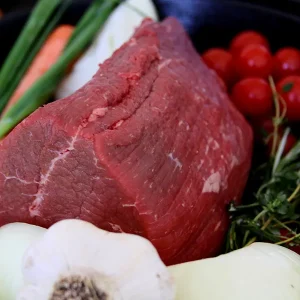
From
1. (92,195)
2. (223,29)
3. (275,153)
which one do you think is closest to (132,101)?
(92,195)

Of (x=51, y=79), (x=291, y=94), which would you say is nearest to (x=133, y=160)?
(x=51, y=79)

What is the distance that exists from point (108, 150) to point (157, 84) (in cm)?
26

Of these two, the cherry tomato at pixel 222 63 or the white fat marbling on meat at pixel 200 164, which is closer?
the white fat marbling on meat at pixel 200 164

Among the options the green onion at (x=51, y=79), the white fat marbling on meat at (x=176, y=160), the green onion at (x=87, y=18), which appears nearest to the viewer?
the white fat marbling on meat at (x=176, y=160)

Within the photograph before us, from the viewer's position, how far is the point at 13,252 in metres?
0.91

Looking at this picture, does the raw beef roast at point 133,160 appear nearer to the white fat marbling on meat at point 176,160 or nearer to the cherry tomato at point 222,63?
the white fat marbling on meat at point 176,160

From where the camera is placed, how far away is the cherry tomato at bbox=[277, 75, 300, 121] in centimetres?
142

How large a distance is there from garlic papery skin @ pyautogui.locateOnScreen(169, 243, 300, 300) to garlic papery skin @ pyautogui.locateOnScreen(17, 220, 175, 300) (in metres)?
0.12

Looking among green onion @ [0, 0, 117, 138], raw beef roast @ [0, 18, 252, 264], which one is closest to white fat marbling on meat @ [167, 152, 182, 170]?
raw beef roast @ [0, 18, 252, 264]

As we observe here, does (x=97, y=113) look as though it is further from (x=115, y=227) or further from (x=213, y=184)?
(x=213, y=184)

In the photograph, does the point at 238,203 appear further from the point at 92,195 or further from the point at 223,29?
the point at 223,29

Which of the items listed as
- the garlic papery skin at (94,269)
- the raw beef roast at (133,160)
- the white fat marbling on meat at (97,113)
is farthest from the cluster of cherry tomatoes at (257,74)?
the garlic papery skin at (94,269)

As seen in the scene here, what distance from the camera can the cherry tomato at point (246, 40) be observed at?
1575mm

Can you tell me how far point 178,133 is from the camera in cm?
104
